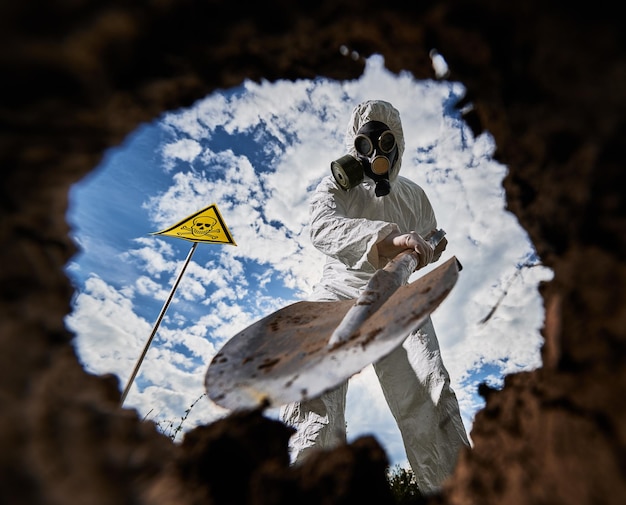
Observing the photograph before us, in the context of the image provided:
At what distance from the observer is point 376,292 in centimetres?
127

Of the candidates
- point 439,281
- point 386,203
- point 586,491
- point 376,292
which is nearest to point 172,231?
point 386,203

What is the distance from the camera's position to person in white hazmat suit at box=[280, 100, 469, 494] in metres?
1.62

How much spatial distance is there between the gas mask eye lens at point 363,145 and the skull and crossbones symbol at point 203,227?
2214mm

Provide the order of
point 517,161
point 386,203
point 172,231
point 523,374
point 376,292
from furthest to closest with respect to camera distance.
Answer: point 172,231 < point 386,203 < point 376,292 < point 523,374 < point 517,161

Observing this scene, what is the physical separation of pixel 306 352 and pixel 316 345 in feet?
0.15

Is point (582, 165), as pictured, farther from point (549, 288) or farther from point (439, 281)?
point (439, 281)

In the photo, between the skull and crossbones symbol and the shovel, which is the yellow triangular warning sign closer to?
the skull and crossbones symbol

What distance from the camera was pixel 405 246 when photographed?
1.62m

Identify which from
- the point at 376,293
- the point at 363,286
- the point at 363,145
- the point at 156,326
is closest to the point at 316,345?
the point at 376,293

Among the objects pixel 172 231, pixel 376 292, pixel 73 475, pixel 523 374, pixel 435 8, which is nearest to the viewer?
pixel 73 475

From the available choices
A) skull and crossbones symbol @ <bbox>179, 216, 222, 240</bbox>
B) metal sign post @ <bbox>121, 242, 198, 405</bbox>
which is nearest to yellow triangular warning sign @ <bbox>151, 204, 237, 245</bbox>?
skull and crossbones symbol @ <bbox>179, 216, 222, 240</bbox>

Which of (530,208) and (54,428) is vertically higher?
(530,208)

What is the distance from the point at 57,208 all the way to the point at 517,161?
72cm

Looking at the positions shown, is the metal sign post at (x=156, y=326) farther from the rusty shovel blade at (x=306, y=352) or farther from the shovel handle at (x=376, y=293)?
the shovel handle at (x=376, y=293)
